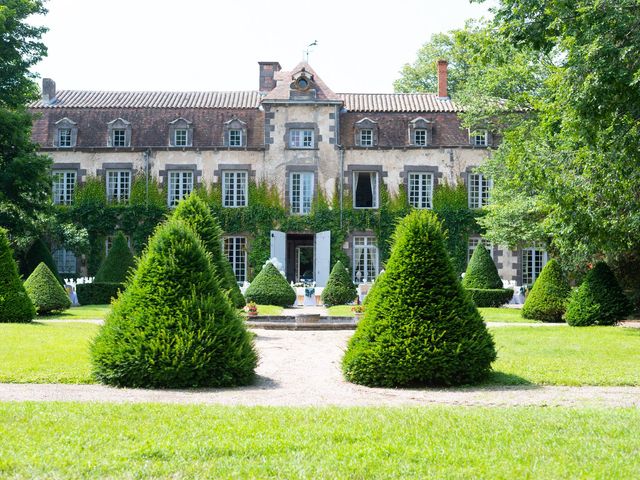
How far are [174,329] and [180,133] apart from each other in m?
24.5

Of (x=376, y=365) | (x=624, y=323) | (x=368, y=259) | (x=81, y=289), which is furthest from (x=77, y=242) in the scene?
(x=376, y=365)

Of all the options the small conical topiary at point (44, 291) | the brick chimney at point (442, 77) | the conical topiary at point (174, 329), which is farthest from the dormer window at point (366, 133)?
the conical topiary at point (174, 329)

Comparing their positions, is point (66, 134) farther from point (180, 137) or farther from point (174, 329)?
point (174, 329)

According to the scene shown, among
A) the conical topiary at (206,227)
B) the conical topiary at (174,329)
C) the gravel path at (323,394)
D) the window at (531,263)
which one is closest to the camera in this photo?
the gravel path at (323,394)

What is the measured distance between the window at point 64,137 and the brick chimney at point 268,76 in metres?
8.44

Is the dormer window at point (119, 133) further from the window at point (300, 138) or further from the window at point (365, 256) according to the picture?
the window at point (365, 256)

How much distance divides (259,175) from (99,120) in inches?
281

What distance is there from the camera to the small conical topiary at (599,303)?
708 inches

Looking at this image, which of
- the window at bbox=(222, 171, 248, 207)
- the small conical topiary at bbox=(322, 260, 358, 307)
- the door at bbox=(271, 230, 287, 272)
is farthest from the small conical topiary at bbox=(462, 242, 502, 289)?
the window at bbox=(222, 171, 248, 207)

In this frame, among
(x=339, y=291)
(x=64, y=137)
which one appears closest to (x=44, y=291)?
(x=339, y=291)

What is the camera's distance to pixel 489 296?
2555cm

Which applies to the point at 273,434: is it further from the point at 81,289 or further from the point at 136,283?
the point at 81,289

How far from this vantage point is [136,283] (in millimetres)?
9797

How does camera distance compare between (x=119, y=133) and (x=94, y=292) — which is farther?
(x=119, y=133)
